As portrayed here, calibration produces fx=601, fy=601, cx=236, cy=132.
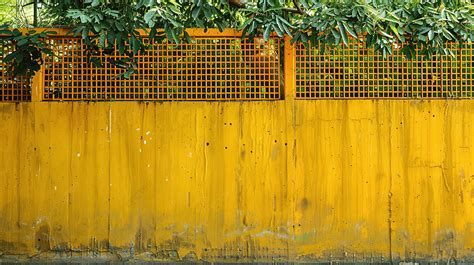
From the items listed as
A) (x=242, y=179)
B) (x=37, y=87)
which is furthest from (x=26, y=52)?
(x=242, y=179)

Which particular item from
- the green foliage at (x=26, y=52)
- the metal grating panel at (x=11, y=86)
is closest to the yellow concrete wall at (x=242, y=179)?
the metal grating panel at (x=11, y=86)

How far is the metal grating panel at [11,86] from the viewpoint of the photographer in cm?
686

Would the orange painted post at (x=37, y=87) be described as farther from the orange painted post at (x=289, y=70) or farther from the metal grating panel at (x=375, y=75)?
the metal grating panel at (x=375, y=75)

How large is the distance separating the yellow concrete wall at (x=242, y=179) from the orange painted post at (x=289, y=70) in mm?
174

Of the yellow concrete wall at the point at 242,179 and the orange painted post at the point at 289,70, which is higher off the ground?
the orange painted post at the point at 289,70

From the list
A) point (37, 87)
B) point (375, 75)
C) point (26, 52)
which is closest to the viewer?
point (26, 52)

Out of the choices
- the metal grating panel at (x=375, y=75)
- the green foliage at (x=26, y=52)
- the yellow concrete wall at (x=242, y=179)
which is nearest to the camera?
the green foliage at (x=26, y=52)

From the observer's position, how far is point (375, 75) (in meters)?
6.98

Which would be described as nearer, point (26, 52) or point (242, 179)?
point (26, 52)

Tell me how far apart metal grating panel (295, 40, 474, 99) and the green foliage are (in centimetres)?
284

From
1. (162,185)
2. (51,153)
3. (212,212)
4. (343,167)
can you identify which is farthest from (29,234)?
(343,167)

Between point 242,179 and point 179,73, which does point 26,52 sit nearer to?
point 179,73

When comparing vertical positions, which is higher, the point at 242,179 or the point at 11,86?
the point at 11,86

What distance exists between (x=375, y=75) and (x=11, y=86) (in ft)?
13.8
